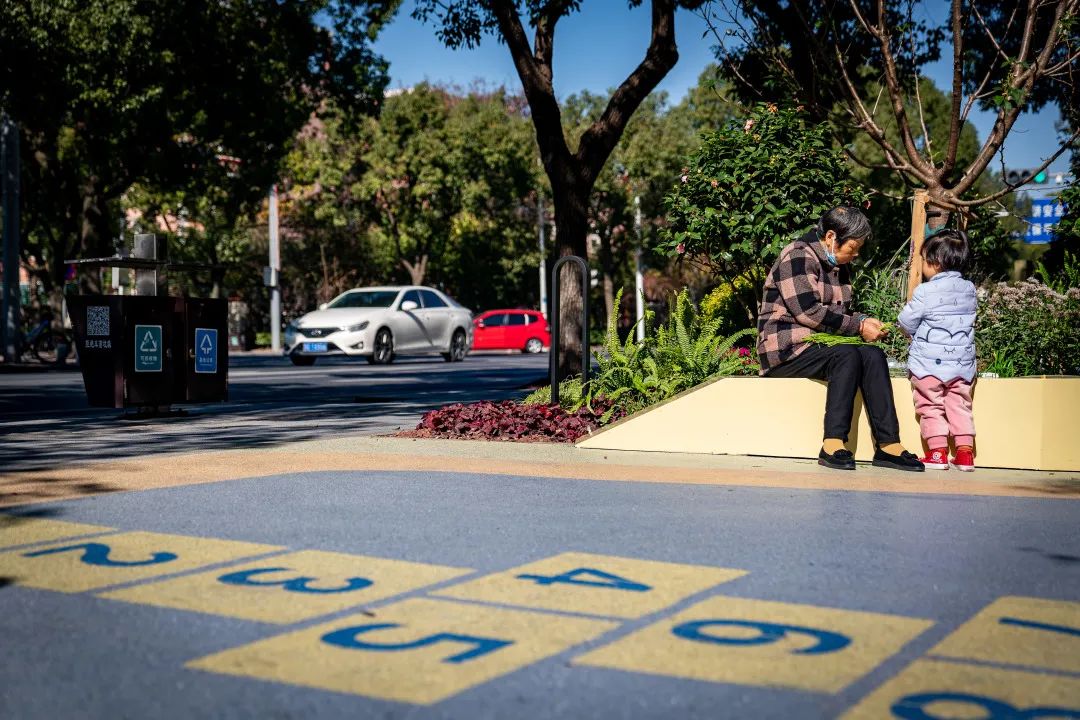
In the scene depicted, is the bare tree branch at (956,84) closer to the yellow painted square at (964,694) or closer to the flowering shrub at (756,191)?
the flowering shrub at (756,191)

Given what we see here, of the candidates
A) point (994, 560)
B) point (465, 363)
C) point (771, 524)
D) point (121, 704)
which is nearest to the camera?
point (121, 704)

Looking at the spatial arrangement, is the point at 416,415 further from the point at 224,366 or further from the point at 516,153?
the point at 516,153

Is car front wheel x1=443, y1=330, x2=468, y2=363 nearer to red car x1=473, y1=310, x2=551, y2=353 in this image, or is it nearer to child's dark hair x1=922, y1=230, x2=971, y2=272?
red car x1=473, y1=310, x2=551, y2=353

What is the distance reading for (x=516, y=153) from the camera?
51.0 meters

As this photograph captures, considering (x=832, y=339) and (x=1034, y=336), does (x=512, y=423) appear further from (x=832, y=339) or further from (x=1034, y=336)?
(x=1034, y=336)

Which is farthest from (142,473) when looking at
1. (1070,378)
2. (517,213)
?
(517,213)

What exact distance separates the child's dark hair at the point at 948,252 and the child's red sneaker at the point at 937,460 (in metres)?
1.17

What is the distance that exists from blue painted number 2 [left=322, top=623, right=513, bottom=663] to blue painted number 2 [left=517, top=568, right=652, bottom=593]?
867mm

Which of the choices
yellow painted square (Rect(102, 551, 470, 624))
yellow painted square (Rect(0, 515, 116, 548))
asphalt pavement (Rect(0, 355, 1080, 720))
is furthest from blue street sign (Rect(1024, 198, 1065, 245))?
yellow painted square (Rect(102, 551, 470, 624))

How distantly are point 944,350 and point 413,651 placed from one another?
18.0 feet

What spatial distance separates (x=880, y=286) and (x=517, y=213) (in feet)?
161

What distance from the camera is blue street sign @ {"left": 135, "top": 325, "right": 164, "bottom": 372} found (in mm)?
12789

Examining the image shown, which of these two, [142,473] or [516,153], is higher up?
[516,153]

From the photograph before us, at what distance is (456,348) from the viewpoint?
29922 mm
